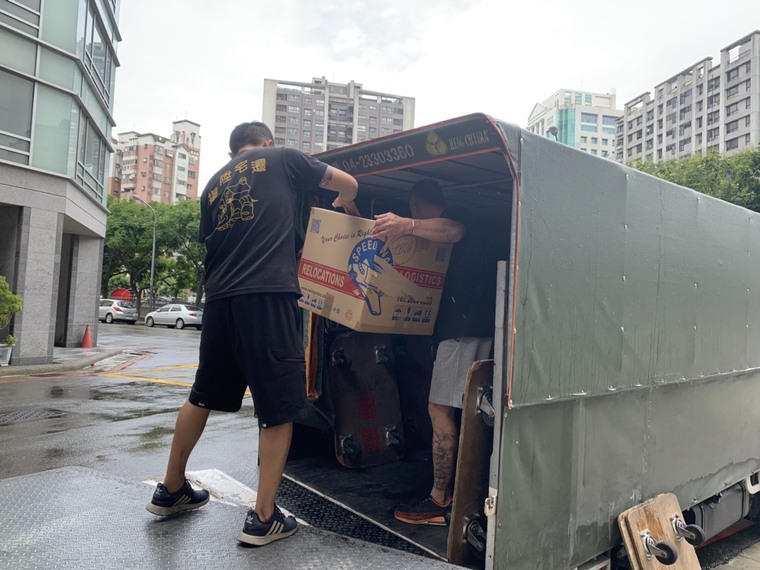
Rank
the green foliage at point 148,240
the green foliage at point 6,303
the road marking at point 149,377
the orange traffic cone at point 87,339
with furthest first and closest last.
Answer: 1. the green foliage at point 148,240
2. the orange traffic cone at point 87,339
3. the green foliage at point 6,303
4. the road marking at point 149,377

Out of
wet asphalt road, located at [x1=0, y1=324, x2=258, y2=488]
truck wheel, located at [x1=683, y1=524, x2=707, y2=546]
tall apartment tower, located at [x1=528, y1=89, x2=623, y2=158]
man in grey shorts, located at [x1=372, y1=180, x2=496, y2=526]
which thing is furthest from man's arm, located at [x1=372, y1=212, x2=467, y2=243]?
tall apartment tower, located at [x1=528, y1=89, x2=623, y2=158]

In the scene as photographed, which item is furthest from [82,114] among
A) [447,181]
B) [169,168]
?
[169,168]

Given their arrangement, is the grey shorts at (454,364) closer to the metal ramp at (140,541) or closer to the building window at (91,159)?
the metal ramp at (140,541)

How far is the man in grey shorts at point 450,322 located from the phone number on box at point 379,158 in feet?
0.98

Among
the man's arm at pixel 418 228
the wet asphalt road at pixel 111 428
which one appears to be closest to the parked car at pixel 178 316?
the wet asphalt road at pixel 111 428

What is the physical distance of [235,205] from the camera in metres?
2.52

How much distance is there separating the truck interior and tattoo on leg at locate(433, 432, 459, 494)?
26cm

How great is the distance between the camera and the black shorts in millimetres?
2352

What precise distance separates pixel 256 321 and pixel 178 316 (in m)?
31.3

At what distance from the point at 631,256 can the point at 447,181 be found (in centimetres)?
137

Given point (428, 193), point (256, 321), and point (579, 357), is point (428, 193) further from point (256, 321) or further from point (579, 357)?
point (256, 321)

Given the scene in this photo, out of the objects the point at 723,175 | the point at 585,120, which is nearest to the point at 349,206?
the point at 723,175

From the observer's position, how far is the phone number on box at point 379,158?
2996mm

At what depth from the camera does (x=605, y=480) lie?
106 inches
